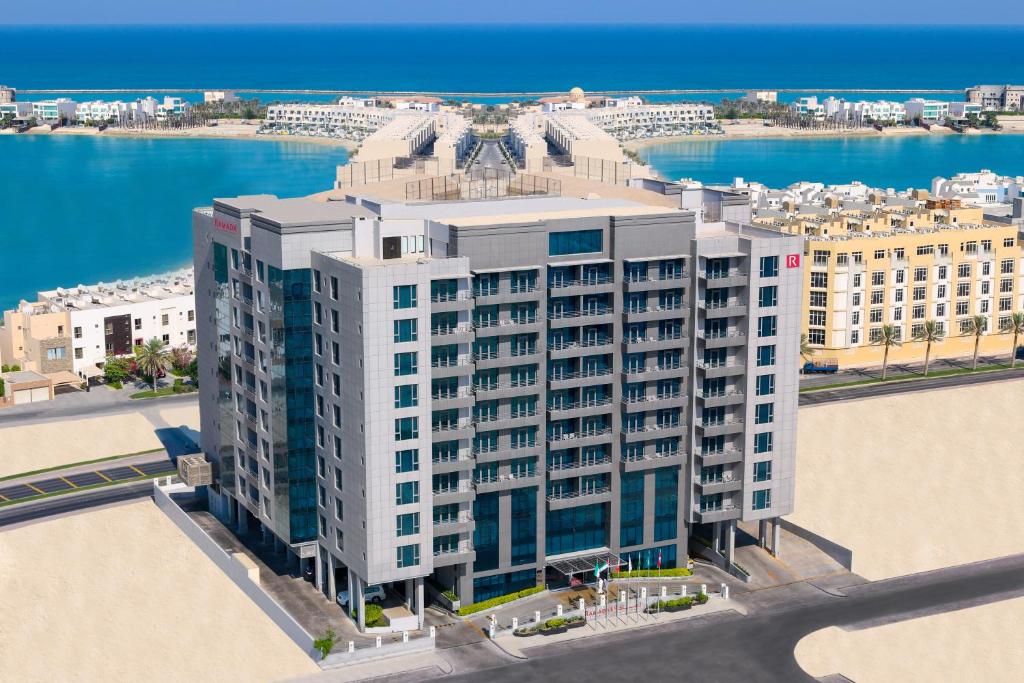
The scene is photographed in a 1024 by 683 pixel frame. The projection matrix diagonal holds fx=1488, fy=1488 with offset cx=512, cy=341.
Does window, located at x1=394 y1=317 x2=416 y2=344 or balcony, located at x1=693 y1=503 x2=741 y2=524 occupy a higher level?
window, located at x1=394 y1=317 x2=416 y2=344

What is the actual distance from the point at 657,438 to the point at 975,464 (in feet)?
126

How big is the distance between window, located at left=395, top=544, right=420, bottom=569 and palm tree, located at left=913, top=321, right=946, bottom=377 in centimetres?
7994

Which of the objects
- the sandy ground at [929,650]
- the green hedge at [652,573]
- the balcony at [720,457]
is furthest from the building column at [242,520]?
the sandy ground at [929,650]

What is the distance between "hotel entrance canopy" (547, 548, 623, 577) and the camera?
10175 centimetres

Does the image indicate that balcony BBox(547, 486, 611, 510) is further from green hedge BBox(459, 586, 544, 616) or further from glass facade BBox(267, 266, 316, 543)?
glass facade BBox(267, 266, 316, 543)

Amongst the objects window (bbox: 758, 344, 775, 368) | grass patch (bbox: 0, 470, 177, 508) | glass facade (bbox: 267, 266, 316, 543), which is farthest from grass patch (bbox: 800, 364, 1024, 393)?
glass facade (bbox: 267, 266, 316, 543)

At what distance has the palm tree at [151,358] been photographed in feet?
514

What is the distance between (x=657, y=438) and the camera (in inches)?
4077

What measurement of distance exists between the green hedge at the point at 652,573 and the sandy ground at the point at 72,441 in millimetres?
50981

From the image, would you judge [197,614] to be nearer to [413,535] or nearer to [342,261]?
[413,535]

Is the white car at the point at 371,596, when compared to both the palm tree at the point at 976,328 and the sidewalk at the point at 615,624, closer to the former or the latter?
the sidewalk at the point at 615,624

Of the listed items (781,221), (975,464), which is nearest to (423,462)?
(975,464)

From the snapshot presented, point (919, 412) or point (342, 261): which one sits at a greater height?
point (342, 261)

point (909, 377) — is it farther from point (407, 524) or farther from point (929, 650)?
point (407, 524)
